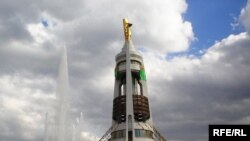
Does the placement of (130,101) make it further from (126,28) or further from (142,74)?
(126,28)

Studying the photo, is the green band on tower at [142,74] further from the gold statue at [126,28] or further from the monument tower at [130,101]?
the gold statue at [126,28]

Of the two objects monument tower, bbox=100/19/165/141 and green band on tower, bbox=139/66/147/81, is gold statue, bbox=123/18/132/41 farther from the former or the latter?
green band on tower, bbox=139/66/147/81

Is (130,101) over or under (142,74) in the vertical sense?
under

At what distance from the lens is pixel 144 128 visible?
13638 centimetres

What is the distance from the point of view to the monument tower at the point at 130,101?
446 feet

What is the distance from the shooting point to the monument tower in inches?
5349

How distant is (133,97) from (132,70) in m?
10.5

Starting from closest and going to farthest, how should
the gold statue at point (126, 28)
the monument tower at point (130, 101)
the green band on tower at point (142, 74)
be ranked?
the monument tower at point (130, 101)
the green band on tower at point (142, 74)
the gold statue at point (126, 28)

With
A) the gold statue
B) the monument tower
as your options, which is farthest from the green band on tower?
the gold statue

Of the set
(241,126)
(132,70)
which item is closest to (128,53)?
(132,70)

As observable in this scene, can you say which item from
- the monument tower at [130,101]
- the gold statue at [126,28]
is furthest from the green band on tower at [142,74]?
the gold statue at [126,28]

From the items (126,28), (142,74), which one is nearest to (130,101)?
(142,74)

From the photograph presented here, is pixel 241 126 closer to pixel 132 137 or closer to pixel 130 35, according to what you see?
pixel 132 137

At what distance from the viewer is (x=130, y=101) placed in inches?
5428
